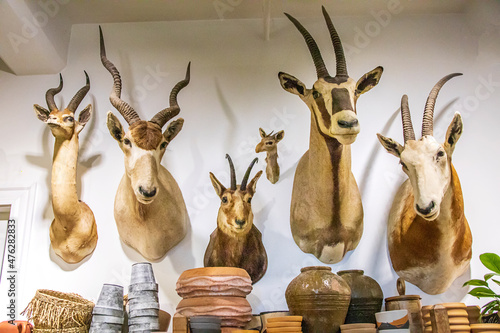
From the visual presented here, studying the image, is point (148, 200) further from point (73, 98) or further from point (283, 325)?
point (73, 98)

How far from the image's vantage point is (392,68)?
3035mm

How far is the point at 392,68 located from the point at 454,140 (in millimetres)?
932

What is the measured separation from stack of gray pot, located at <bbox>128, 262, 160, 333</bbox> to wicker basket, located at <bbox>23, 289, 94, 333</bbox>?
0.76 ft

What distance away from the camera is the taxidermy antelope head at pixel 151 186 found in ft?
7.66

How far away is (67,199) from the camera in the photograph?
2617 millimetres

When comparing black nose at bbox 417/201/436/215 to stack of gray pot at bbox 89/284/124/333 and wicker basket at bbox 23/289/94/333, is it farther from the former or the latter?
wicker basket at bbox 23/289/94/333

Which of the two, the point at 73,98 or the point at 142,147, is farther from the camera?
the point at 73,98

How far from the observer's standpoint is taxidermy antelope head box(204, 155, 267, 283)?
2334 mm

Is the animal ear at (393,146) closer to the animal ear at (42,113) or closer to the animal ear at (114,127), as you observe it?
the animal ear at (114,127)

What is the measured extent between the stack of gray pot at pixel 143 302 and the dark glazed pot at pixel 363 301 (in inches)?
36.0

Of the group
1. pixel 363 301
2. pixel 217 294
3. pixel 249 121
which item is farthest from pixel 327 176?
pixel 217 294

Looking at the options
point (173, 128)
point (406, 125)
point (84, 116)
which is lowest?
point (406, 125)

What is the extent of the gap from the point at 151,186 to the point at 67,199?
676mm

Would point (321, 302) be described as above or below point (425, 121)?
below
